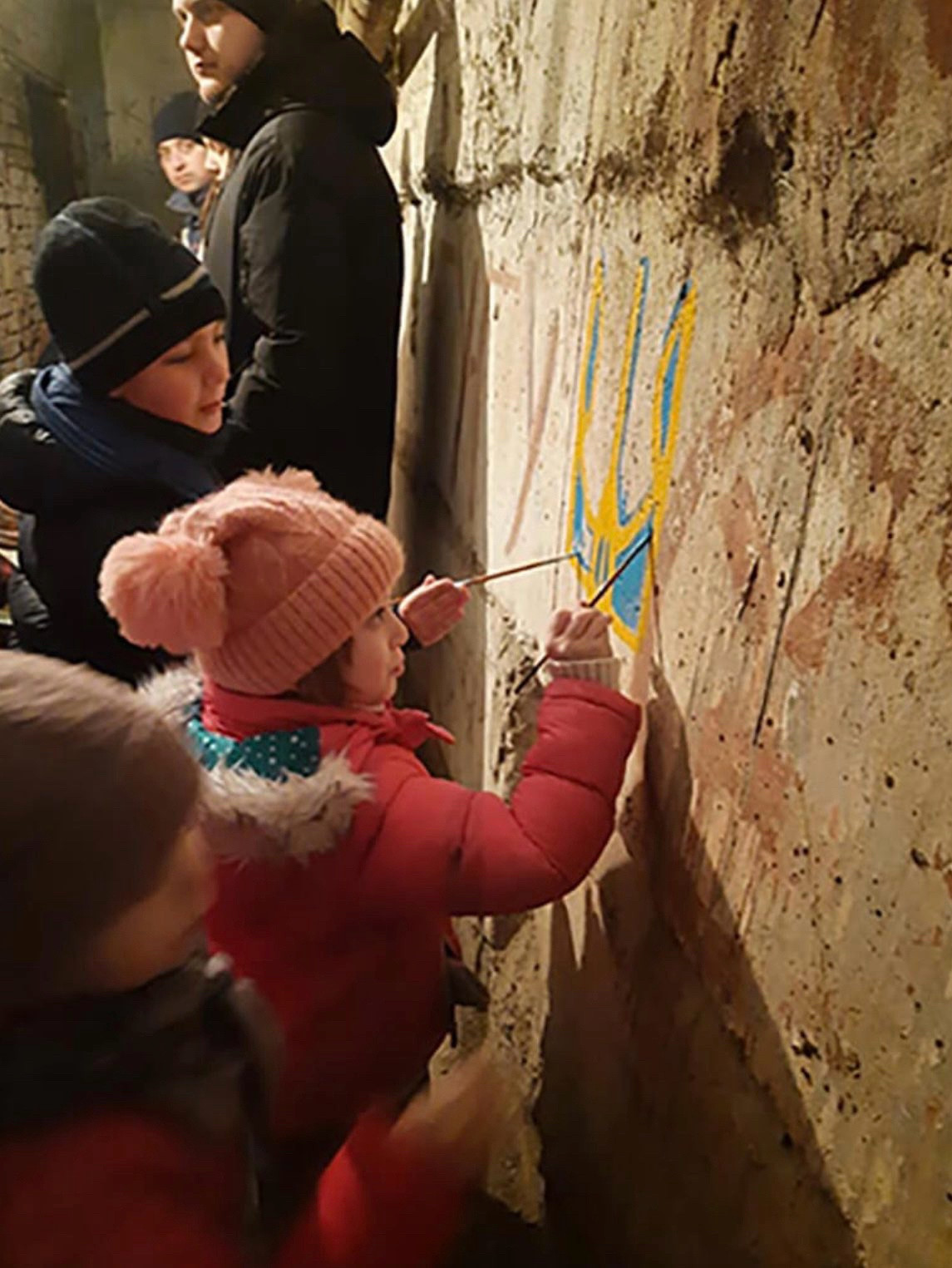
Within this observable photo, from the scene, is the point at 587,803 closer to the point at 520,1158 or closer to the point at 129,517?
the point at 129,517

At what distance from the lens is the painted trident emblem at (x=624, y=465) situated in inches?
43.8

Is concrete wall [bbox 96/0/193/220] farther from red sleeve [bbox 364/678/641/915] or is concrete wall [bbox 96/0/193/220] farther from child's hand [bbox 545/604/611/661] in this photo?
red sleeve [bbox 364/678/641/915]

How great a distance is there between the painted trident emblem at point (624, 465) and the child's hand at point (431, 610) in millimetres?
206

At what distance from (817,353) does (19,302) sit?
26.6 feet

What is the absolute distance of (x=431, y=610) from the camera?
5.03 ft

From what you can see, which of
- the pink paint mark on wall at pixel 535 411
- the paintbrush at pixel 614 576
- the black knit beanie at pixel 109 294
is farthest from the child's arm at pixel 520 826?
the black knit beanie at pixel 109 294

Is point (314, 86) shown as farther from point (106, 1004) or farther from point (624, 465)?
point (106, 1004)

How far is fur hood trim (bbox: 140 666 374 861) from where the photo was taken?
1.06 metres

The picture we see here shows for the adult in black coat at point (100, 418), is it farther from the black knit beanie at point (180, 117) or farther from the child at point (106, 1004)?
the black knit beanie at point (180, 117)

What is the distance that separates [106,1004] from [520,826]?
0.53m

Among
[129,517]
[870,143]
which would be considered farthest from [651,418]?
[129,517]

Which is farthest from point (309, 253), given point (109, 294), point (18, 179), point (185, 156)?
point (18, 179)

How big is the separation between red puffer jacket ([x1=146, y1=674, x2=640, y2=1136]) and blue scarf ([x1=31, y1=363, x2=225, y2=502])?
1.83ft

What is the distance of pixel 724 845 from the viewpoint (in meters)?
1.04
